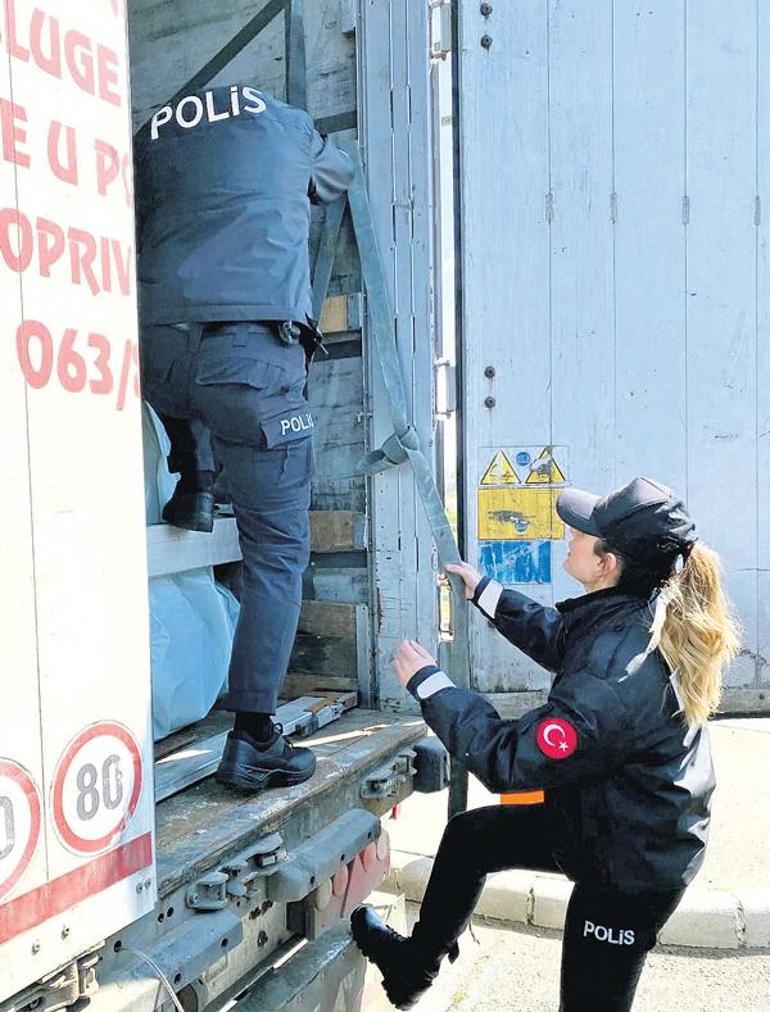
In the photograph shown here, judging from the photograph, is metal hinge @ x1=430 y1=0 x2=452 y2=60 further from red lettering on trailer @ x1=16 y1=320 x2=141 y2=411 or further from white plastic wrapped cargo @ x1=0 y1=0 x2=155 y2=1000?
red lettering on trailer @ x1=16 y1=320 x2=141 y2=411

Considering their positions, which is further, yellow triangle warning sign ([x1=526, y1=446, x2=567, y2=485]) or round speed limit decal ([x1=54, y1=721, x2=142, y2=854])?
yellow triangle warning sign ([x1=526, y1=446, x2=567, y2=485])

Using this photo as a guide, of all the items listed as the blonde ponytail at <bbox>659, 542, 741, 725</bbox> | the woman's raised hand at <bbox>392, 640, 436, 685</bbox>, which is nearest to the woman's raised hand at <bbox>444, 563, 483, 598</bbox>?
the woman's raised hand at <bbox>392, 640, 436, 685</bbox>

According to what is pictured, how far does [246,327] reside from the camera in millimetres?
2348

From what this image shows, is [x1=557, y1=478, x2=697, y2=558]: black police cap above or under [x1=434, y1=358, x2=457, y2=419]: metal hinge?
under

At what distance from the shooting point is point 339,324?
2.97 metres

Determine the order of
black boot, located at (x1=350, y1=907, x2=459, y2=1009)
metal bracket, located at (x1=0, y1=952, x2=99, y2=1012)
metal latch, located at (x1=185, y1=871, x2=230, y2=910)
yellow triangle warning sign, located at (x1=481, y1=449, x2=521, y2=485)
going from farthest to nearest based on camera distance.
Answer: yellow triangle warning sign, located at (x1=481, y1=449, x2=521, y2=485) < black boot, located at (x1=350, y1=907, x2=459, y2=1009) < metal latch, located at (x1=185, y1=871, x2=230, y2=910) < metal bracket, located at (x1=0, y1=952, x2=99, y2=1012)

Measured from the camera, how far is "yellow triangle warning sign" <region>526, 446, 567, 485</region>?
4.16m

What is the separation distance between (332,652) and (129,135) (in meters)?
1.85

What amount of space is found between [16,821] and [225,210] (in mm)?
1616

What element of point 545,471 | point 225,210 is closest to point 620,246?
point 545,471

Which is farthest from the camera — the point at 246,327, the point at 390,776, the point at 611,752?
the point at 390,776

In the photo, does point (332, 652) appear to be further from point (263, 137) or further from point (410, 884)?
point (263, 137)

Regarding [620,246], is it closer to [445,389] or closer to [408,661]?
[445,389]

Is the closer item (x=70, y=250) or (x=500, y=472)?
(x=70, y=250)
